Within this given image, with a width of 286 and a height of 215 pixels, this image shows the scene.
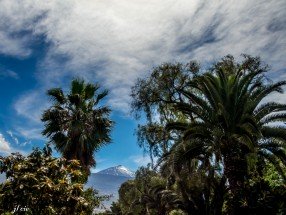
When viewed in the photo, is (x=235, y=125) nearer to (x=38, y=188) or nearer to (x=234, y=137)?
(x=234, y=137)

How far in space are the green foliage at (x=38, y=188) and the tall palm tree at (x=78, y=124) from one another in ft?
17.8

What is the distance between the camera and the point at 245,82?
66.2ft

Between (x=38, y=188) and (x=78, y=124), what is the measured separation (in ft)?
26.1

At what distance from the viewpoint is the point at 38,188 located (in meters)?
13.6

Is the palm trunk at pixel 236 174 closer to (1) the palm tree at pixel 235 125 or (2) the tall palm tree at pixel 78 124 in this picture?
(1) the palm tree at pixel 235 125

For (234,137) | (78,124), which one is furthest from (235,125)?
(78,124)

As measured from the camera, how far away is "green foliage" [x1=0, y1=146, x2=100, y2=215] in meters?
13.9

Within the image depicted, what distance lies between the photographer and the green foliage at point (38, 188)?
13.9 metres

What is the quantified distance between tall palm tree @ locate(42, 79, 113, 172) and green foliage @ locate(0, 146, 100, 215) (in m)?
5.41

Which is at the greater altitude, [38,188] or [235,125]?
[235,125]

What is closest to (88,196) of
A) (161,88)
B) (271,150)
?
(271,150)

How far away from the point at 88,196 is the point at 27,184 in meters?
5.80

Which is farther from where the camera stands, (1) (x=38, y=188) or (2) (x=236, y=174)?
(2) (x=236, y=174)

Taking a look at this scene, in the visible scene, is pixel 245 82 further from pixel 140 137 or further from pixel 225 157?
pixel 140 137
